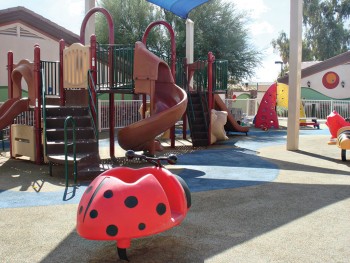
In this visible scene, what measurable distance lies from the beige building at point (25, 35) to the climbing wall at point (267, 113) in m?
8.99

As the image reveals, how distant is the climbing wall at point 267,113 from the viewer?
62.7 feet

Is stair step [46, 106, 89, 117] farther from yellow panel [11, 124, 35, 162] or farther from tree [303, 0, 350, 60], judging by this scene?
tree [303, 0, 350, 60]

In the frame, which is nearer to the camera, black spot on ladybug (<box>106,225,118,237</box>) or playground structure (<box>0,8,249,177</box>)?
black spot on ladybug (<box>106,225,118,237</box>)

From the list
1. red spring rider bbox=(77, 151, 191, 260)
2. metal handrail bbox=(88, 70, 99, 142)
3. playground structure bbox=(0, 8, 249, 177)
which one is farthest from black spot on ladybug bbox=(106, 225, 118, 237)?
metal handrail bbox=(88, 70, 99, 142)

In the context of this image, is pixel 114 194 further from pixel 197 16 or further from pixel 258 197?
pixel 197 16

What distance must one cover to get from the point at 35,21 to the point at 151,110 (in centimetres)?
1076

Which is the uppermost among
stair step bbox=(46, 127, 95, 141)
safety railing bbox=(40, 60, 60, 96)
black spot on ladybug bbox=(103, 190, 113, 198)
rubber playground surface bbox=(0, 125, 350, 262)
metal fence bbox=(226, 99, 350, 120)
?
safety railing bbox=(40, 60, 60, 96)

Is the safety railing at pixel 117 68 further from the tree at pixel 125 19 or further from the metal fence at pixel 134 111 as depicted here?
the tree at pixel 125 19

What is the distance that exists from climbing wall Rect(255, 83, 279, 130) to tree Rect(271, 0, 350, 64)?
33871 millimetres

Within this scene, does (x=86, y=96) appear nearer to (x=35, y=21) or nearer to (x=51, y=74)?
(x=51, y=74)

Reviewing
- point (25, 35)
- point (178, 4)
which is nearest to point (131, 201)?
point (178, 4)

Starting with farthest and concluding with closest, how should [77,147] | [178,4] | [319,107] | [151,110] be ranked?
[319,107]
[178,4]
[151,110]
[77,147]

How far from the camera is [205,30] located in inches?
1067

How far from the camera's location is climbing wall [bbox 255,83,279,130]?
A: 1911cm
